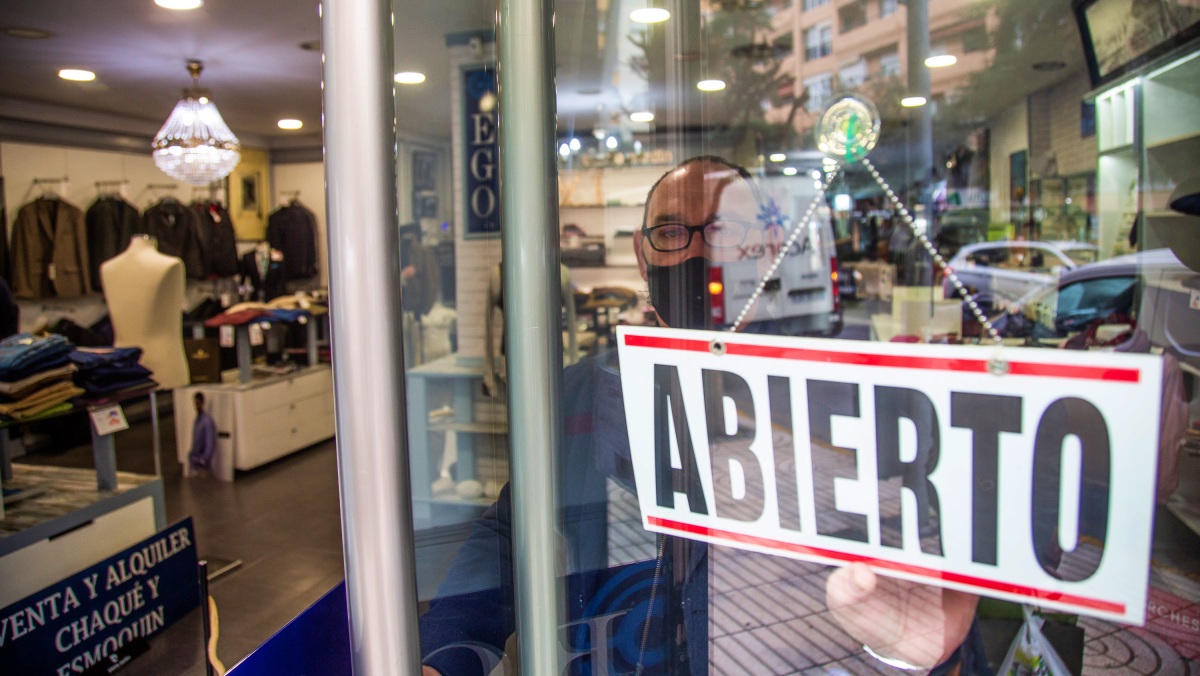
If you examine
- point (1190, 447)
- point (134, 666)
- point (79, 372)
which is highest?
point (1190, 447)

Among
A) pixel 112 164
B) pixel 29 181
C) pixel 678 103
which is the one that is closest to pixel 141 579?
pixel 678 103

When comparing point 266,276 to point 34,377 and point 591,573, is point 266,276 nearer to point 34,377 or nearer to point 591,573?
point 34,377

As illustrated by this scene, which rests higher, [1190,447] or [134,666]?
[1190,447]

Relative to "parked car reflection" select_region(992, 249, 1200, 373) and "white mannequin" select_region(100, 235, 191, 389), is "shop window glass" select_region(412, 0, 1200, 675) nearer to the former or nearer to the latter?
"parked car reflection" select_region(992, 249, 1200, 373)

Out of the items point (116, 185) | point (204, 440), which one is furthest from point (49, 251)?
point (204, 440)

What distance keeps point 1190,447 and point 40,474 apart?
4.28m

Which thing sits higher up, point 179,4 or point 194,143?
point 179,4

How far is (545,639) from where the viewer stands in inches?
23.9

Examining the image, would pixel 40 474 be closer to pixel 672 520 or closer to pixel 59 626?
pixel 59 626

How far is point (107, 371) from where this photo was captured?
359 cm

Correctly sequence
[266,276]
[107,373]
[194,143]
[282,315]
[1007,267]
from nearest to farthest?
1. [1007,267]
2. [107,373]
3. [194,143]
4. [282,315]
5. [266,276]

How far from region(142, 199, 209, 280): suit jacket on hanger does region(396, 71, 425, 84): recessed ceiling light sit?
7.61 metres

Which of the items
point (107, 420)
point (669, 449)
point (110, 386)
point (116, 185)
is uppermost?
point (116, 185)

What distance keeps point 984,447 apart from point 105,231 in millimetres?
7913
